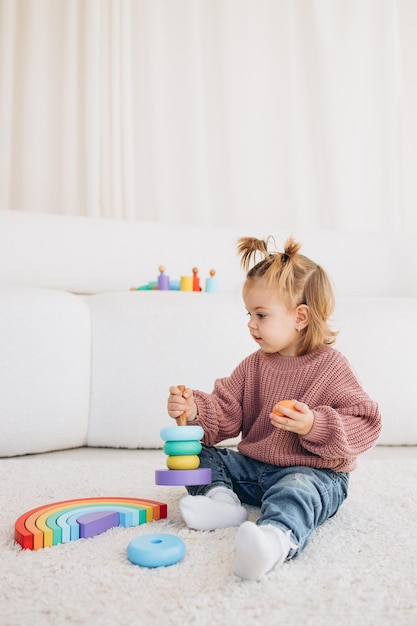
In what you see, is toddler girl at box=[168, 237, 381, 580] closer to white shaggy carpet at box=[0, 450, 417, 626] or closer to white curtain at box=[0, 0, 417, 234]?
white shaggy carpet at box=[0, 450, 417, 626]

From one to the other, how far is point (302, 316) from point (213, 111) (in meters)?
2.22

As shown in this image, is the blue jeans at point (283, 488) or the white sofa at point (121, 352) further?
the white sofa at point (121, 352)

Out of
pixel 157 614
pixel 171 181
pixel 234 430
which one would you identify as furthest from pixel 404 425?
pixel 171 181

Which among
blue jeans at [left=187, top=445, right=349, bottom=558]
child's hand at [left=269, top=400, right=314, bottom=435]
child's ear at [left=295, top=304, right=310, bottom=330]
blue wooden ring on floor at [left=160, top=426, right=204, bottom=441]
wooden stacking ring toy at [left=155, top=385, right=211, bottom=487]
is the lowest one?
blue jeans at [left=187, top=445, right=349, bottom=558]

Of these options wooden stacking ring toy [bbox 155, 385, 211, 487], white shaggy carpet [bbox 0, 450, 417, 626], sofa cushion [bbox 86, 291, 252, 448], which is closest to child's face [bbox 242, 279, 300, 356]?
wooden stacking ring toy [bbox 155, 385, 211, 487]

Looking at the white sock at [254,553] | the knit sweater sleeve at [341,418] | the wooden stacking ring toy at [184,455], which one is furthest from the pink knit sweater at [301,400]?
the white sock at [254,553]

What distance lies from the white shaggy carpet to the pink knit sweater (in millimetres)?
131

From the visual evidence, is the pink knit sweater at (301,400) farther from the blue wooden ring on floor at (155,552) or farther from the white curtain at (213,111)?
the white curtain at (213,111)

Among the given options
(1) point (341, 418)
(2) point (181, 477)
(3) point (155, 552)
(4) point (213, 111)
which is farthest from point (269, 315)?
(4) point (213, 111)

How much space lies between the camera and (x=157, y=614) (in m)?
0.69

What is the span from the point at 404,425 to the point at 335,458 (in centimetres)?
83

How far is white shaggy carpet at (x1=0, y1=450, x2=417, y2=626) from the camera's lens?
0.69 meters

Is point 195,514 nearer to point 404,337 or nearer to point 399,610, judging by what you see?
point 399,610

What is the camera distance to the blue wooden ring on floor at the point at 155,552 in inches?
32.7
